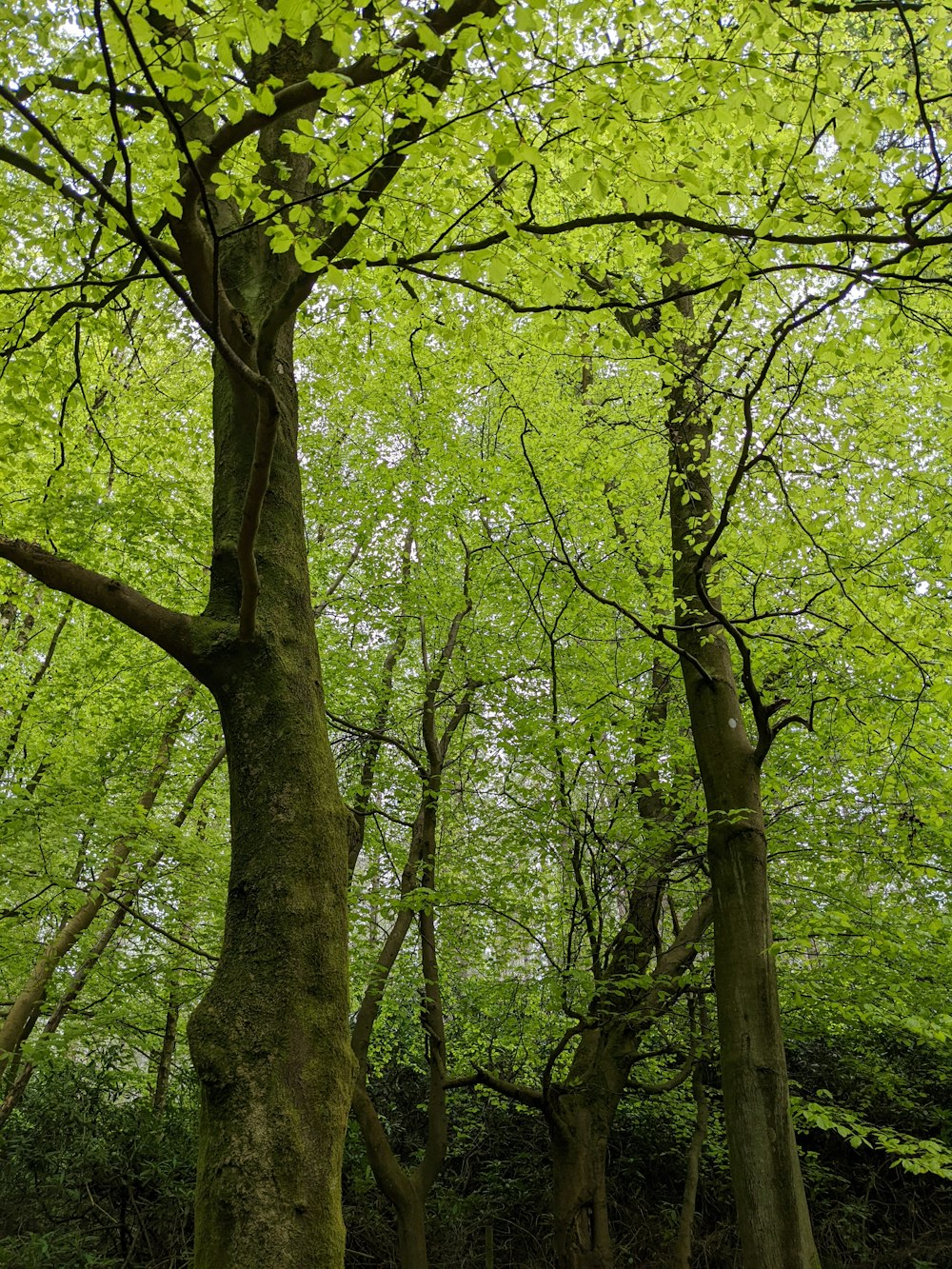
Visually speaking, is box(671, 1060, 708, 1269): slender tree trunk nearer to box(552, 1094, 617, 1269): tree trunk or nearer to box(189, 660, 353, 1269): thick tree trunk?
box(552, 1094, 617, 1269): tree trunk

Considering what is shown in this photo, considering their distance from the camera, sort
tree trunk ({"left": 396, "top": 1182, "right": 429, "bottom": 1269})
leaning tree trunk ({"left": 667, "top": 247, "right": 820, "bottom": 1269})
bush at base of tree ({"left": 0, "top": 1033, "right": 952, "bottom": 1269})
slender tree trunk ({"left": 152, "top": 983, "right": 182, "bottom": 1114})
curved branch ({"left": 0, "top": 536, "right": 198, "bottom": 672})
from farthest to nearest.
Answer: slender tree trunk ({"left": 152, "top": 983, "right": 182, "bottom": 1114})
bush at base of tree ({"left": 0, "top": 1033, "right": 952, "bottom": 1269})
tree trunk ({"left": 396, "top": 1182, "right": 429, "bottom": 1269})
leaning tree trunk ({"left": 667, "top": 247, "right": 820, "bottom": 1269})
curved branch ({"left": 0, "top": 536, "right": 198, "bottom": 672})

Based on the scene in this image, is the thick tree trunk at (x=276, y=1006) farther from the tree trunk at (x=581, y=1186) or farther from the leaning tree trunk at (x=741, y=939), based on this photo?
the tree trunk at (x=581, y=1186)

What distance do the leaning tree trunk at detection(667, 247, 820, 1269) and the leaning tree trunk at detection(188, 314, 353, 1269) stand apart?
6.22ft

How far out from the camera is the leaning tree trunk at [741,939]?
4.37 metres

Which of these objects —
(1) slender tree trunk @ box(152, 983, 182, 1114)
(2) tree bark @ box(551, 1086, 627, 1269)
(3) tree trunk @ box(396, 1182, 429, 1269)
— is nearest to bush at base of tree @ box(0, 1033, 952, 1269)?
(1) slender tree trunk @ box(152, 983, 182, 1114)

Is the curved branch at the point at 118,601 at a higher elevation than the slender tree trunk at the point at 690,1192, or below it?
higher

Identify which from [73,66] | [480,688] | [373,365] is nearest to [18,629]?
[373,365]

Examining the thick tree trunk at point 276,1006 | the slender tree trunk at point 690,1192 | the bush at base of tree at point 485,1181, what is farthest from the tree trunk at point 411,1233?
the thick tree trunk at point 276,1006

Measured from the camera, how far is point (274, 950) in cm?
229

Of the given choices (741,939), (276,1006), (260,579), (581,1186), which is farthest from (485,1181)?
(260,579)

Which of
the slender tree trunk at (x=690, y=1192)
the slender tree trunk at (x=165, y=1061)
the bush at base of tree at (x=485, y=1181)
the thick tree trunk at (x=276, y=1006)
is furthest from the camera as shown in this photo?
the slender tree trunk at (x=165, y=1061)

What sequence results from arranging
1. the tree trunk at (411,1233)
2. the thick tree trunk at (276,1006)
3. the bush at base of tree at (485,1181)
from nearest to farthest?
the thick tree trunk at (276,1006)
the tree trunk at (411,1233)
the bush at base of tree at (485,1181)

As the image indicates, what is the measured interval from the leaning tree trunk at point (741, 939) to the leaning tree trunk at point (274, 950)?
190 centimetres

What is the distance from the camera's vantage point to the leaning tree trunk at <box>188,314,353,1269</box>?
6.50ft
